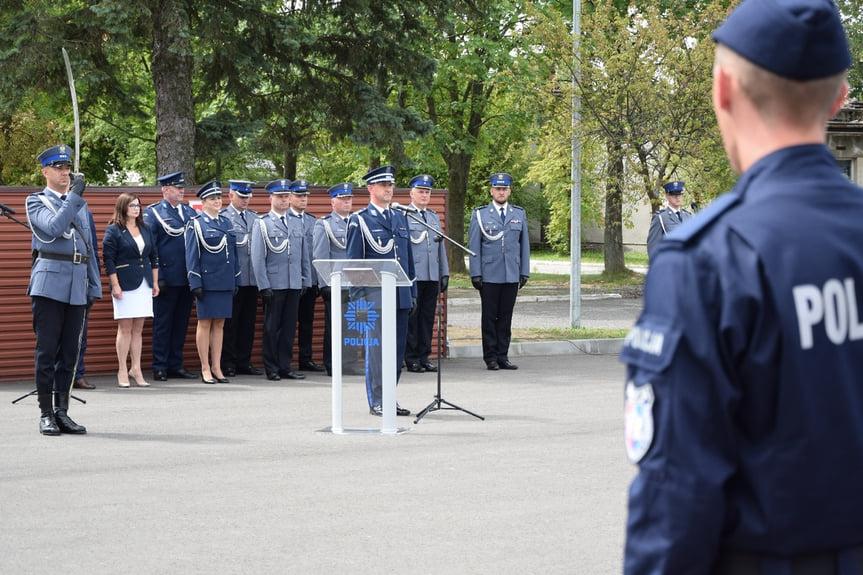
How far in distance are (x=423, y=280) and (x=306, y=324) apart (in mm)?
1685

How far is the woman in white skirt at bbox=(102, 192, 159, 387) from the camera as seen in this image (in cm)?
1401

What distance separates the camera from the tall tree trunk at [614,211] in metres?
22.9

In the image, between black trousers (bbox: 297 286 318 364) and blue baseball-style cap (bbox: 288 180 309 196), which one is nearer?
blue baseball-style cap (bbox: 288 180 309 196)

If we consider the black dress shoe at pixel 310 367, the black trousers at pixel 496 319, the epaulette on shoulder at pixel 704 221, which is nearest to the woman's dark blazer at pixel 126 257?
the black dress shoe at pixel 310 367

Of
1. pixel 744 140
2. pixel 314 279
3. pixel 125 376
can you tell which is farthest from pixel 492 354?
pixel 744 140

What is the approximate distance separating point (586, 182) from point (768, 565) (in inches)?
889

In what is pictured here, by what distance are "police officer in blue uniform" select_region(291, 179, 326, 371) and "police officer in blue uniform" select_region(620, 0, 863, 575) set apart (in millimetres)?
13360

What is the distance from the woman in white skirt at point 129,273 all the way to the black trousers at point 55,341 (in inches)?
156

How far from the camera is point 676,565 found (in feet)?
6.58

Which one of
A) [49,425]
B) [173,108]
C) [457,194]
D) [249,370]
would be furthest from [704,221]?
[457,194]

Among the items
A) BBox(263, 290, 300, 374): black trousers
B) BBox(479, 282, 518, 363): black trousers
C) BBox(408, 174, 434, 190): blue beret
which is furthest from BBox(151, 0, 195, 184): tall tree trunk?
BBox(479, 282, 518, 363): black trousers

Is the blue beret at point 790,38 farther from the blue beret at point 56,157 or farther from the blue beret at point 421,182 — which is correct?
the blue beret at point 421,182

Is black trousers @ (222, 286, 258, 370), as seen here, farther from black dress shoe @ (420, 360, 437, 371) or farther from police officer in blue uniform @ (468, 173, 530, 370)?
police officer in blue uniform @ (468, 173, 530, 370)

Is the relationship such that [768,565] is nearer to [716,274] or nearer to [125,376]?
[716,274]
